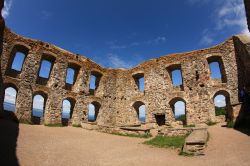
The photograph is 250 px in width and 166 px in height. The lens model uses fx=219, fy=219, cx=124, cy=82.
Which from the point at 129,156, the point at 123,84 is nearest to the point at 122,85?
the point at 123,84

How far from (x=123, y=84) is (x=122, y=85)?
0.15m

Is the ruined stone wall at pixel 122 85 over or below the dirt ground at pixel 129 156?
over

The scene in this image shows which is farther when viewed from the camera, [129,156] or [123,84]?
→ [123,84]

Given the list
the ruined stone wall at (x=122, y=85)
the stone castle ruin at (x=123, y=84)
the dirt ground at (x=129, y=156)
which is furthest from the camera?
the ruined stone wall at (x=122, y=85)

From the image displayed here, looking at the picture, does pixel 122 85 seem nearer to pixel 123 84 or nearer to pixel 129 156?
pixel 123 84

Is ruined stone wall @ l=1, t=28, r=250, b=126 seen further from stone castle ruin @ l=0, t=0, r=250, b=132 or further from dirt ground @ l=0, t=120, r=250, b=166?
dirt ground @ l=0, t=120, r=250, b=166

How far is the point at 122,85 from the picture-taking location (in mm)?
22422

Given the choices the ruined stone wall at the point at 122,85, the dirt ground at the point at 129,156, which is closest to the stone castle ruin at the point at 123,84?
the ruined stone wall at the point at 122,85

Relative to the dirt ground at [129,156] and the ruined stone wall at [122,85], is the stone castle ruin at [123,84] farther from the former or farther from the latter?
the dirt ground at [129,156]

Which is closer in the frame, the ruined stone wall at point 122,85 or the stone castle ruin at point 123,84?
the stone castle ruin at point 123,84

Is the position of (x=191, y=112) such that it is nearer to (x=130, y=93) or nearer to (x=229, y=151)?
(x=130, y=93)

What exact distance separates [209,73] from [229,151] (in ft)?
40.2

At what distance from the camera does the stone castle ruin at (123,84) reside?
16.5 metres

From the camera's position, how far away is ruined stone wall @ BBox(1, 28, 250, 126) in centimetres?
1675
